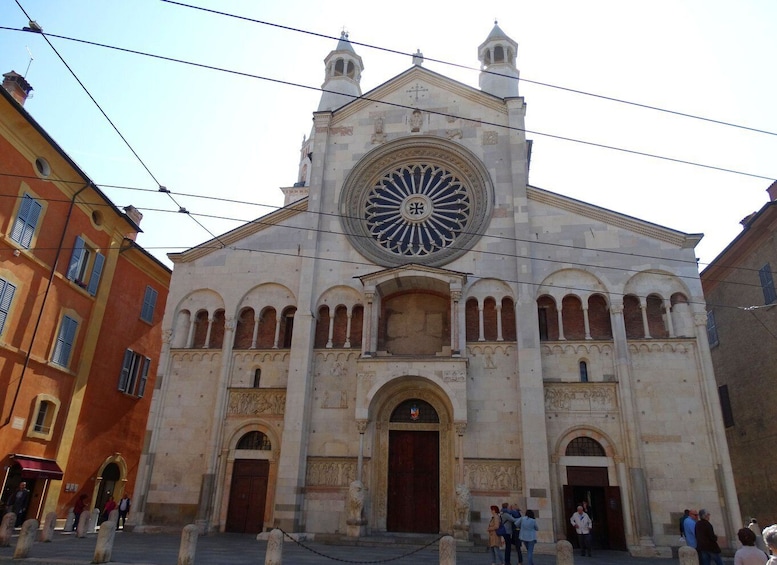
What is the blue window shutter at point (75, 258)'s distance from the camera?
72.0 feet

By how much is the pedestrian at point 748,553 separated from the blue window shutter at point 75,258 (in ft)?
75.1

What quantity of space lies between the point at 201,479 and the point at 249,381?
3674 mm

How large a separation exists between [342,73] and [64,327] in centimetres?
1708

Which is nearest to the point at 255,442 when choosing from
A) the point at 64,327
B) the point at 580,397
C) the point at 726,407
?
the point at 64,327

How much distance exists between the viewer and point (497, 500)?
17.6 metres

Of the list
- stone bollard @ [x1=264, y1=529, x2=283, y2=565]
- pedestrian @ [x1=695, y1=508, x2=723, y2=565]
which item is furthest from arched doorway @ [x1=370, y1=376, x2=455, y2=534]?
pedestrian @ [x1=695, y1=508, x2=723, y2=565]

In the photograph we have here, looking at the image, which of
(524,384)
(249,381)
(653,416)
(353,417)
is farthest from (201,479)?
(653,416)

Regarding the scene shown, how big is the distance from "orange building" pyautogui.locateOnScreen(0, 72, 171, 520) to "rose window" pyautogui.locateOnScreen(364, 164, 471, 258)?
11.7m

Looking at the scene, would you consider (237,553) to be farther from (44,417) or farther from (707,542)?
(44,417)

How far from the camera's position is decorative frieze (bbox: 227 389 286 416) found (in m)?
19.9

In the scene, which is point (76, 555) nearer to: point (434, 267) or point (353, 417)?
point (353, 417)

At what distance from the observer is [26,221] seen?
19.5m

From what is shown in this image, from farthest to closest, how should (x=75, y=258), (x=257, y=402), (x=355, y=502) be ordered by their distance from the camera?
1. (x=75, y=258)
2. (x=257, y=402)
3. (x=355, y=502)

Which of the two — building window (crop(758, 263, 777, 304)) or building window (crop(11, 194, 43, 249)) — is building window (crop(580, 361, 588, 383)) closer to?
building window (crop(758, 263, 777, 304))
